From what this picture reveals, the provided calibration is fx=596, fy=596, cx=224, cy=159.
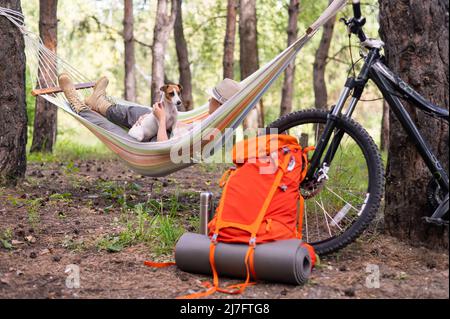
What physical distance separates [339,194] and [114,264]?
4.19 ft

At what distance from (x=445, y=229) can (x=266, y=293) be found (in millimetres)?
876

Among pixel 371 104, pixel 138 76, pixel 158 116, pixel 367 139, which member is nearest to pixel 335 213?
pixel 367 139

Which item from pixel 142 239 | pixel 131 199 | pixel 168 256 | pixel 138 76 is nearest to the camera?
pixel 168 256

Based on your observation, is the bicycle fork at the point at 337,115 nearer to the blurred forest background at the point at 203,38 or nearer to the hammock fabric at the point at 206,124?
the hammock fabric at the point at 206,124

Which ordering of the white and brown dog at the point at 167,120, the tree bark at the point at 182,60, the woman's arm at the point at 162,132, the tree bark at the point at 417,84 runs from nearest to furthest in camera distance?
the tree bark at the point at 417,84
the woman's arm at the point at 162,132
the white and brown dog at the point at 167,120
the tree bark at the point at 182,60

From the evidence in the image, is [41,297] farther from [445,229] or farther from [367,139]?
[445,229]

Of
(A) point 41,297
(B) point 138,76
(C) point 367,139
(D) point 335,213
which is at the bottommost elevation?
(A) point 41,297

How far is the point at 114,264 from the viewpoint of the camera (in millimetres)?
2809

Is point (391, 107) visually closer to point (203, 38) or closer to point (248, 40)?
point (248, 40)

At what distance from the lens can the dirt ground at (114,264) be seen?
2395 millimetres

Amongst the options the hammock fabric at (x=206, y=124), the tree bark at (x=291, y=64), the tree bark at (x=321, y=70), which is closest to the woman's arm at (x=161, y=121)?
the hammock fabric at (x=206, y=124)

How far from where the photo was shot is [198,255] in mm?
2545

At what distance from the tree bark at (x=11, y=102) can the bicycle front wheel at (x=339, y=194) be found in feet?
6.96
